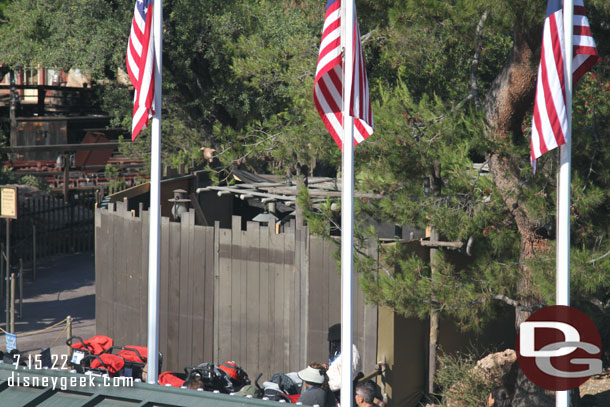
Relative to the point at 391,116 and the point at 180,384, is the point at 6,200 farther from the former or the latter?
the point at 391,116

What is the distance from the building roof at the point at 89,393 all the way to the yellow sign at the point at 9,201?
848cm

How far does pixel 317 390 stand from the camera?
30.5ft

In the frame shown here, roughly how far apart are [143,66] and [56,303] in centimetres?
1069

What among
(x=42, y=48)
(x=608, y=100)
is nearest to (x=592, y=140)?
(x=608, y=100)

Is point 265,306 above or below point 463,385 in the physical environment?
above

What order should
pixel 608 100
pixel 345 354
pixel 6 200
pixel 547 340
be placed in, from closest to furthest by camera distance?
pixel 345 354
pixel 547 340
pixel 608 100
pixel 6 200

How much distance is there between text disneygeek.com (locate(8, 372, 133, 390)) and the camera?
23.3 feet

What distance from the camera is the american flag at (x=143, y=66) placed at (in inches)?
340

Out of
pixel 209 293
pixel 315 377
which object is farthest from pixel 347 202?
pixel 209 293

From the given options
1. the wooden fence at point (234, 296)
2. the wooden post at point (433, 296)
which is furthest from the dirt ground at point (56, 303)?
the wooden post at point (433, 296)

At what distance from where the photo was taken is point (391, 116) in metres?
9.30

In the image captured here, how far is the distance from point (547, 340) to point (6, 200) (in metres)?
10.7

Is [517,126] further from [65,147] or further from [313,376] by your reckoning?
[65,147]

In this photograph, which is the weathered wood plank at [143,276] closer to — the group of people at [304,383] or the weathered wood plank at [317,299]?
the group of people at [304,383]
